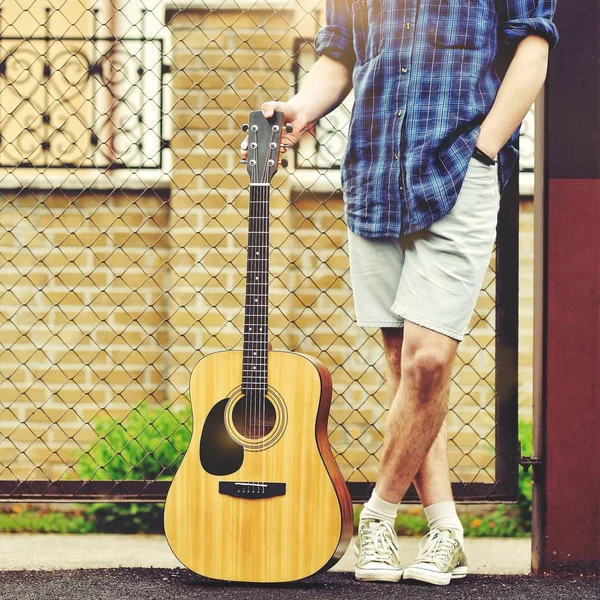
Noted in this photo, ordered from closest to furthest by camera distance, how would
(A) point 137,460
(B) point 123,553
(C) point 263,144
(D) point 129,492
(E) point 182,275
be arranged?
(C) point 263,144, (D) point 129,492, (B) point 123,553, (A) point 137,460, (E) point 182,275

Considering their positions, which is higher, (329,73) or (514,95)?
(329,73)

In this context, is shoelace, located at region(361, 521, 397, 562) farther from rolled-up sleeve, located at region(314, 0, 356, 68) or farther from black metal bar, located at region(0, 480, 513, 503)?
rolled-up sleeve, located at region(314, 0, 356, 68)

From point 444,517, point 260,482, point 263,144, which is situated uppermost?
point 263,144

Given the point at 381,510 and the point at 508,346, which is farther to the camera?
the point at 508,346

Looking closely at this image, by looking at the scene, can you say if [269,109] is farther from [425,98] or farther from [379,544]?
[379,544]

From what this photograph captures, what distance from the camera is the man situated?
258 cm

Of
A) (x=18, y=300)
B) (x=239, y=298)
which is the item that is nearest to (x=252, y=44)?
(x=239, y=298)

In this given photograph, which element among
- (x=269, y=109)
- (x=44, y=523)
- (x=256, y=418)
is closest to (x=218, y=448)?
(x=256, y=418)

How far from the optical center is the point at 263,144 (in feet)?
9.14

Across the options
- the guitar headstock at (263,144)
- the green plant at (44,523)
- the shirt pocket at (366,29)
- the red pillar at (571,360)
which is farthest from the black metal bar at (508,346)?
the green plant at (44,523)

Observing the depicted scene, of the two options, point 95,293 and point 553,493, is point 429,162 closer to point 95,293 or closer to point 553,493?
point 553,493

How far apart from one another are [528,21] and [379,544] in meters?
1.42

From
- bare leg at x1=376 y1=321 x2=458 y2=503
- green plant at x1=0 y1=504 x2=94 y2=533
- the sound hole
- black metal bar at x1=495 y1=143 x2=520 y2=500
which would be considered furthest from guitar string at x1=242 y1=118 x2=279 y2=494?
green plant at x1=0 y1=504 x2=94 y2=533

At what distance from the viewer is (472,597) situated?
257 centimetres
